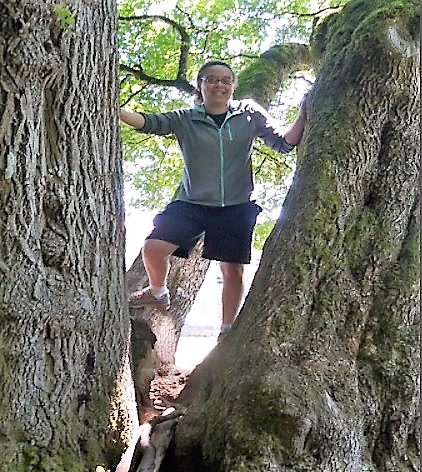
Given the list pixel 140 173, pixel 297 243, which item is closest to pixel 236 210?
pixel 297 243

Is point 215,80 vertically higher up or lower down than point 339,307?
higher up

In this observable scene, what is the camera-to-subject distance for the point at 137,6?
6.38 metres

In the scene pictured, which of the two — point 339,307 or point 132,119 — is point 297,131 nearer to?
point 132,119

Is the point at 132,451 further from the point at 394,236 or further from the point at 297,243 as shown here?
the point at 394,236

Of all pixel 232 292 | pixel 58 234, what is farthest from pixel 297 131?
pixel 58 234

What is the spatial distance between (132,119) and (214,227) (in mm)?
743

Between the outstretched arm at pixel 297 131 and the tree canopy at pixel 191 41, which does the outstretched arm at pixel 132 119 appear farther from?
the tree canopy at pixel 191 41

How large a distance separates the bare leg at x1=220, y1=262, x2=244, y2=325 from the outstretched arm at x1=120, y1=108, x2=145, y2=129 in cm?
92

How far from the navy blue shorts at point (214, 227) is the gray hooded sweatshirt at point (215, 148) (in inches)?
1.8

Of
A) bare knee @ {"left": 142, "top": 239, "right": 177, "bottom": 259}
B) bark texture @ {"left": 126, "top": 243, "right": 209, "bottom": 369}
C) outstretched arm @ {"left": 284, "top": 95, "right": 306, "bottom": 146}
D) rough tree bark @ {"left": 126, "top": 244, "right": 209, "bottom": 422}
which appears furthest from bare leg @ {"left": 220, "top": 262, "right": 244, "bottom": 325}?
bark texture @ {"left": 126, "top": 243, "right": 209, "bottom": 369}

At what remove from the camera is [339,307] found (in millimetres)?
2629

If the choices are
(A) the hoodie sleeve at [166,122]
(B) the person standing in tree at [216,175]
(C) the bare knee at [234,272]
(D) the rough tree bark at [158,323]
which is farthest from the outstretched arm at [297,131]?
(D) the rough tree bark at [158,323]

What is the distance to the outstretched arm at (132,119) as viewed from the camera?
3178 millimetres

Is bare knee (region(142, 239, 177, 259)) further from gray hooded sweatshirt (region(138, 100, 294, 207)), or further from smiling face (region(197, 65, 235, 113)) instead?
smiling face (region(197, 65, 235, 113))
